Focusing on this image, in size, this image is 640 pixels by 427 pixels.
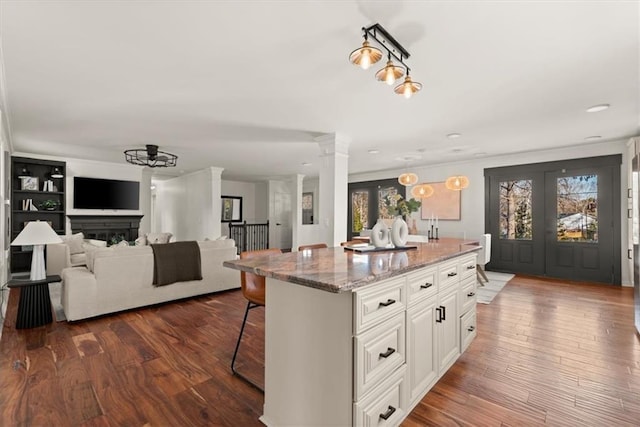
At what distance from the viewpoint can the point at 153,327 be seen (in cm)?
311

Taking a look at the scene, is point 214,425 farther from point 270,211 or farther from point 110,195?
point 270,211

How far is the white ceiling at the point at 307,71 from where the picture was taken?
5.85 feet

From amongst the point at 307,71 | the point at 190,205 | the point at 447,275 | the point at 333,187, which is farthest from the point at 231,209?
the point at 447,275

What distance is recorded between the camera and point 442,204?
6.93 meters

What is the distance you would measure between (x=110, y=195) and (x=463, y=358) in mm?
7622

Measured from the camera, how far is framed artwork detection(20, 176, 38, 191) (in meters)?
5.73

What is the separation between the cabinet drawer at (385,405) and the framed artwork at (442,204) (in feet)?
19.0

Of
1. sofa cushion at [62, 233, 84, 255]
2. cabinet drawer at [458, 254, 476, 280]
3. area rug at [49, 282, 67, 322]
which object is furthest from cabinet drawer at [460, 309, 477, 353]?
sofa cushion at [62, 233, 84, 255]

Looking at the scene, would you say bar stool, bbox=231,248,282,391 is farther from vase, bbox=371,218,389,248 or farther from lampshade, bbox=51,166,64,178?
lampshade, bbox=51,166,64,178

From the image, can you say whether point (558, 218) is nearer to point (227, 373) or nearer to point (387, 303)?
point (387, 303)

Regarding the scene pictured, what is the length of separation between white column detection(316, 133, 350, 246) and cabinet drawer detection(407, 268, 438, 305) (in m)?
2.42

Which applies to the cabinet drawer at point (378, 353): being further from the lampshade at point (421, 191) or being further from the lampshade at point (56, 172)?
the lampshade at point (56, 172)

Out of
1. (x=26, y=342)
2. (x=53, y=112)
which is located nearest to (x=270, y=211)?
(x=53, y=112)

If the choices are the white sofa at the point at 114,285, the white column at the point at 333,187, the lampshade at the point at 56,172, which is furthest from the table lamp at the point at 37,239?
the lampshade at the point at 56,172
